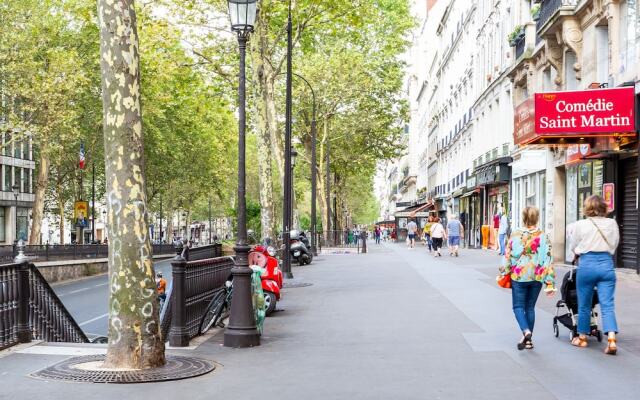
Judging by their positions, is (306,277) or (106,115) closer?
(106,115)

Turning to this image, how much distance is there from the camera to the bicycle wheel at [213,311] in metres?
11.4

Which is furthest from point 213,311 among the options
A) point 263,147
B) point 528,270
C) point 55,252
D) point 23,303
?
point 55,252

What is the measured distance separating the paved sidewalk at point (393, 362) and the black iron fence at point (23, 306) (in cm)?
38

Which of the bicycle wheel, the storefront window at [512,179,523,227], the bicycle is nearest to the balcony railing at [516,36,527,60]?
the storefront window at [512,179,523,227]

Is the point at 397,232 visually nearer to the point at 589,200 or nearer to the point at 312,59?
the point at 312,59

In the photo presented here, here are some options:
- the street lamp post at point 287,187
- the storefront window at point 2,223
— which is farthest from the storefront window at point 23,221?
the street lamp post at point 287,187

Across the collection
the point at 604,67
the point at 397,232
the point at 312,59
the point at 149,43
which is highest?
→ the point at 312,59

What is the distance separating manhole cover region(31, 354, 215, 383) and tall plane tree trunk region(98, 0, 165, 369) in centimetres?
21

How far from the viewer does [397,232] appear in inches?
3209

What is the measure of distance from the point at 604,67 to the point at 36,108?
26.8 m

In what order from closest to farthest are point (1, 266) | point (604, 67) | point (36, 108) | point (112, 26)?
point (112, 26) < point (1, 266) < point (604, 67) < point (36, 108)

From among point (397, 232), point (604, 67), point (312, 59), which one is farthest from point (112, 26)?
point (397, 232)

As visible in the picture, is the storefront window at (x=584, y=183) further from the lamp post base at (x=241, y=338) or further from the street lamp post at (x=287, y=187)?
the lamp post base at (x=241, y=338)

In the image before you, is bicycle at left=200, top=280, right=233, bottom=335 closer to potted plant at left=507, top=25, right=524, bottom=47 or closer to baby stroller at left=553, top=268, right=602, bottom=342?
baby stroller at left=553, top=268, right=602, bottom=342
